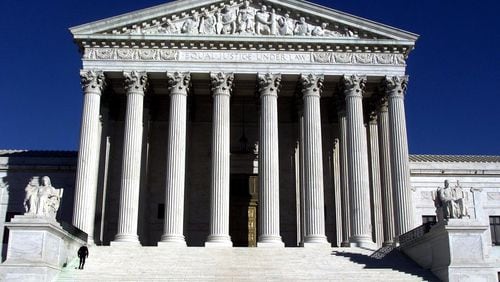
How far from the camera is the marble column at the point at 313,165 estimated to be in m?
37.1

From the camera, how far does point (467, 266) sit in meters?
27.8

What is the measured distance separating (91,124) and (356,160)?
55.1 feet

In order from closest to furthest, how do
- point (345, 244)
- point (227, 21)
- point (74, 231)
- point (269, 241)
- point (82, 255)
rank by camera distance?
point (82, 255) < point (74, 231) < point (269, 241) < point (345, 244) < point (227, 21)

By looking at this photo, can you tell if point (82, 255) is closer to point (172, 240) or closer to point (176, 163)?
point (172, 240)

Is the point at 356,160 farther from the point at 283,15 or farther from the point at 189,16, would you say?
the point at 189,16

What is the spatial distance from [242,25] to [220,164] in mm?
9371

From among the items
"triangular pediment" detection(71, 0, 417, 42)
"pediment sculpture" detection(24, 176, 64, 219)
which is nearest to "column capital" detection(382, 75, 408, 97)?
"triangular pediment" detection(71, 0, 417, 42)

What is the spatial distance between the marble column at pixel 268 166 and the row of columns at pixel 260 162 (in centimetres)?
6

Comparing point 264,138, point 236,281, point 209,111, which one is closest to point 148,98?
point 209,111

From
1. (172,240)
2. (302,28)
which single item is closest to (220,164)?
(172,240)

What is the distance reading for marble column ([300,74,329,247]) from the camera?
3712cm

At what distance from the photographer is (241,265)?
30578 mm

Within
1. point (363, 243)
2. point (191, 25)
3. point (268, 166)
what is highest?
point (191, 25)

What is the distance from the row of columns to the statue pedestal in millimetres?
7912
